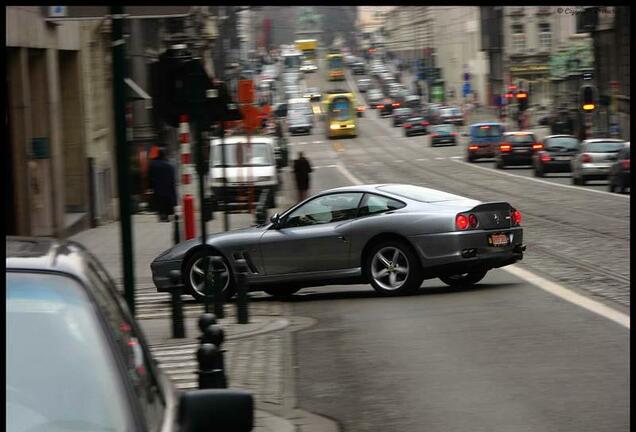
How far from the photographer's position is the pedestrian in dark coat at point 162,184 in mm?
28344

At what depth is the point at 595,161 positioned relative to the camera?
142 ft

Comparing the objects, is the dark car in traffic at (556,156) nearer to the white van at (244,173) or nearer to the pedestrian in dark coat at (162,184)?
the white van at (244,173)

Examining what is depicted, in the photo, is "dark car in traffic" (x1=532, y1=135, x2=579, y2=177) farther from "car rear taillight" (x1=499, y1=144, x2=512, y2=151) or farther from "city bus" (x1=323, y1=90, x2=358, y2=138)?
"city bus" (x1=323, y1=90, x2=358, y2=138)

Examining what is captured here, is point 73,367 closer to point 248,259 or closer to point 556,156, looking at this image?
point 248,259

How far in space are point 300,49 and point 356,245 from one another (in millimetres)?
177383

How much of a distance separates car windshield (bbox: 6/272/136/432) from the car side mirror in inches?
16.9

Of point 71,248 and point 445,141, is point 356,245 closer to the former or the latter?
point 71,248

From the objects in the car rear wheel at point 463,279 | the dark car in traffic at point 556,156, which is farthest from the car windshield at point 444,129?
the car rear wheel at point 463,279

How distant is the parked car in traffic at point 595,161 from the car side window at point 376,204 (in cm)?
2780

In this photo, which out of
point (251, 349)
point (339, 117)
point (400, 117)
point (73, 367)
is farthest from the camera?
point (400, 117)

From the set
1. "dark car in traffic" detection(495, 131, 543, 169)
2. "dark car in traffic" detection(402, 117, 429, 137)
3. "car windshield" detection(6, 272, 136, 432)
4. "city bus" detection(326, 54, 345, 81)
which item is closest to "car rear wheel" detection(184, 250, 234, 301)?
"car windshield" detection(6, 272, 136, 432)

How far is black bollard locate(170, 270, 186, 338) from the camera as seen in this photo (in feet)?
42.0

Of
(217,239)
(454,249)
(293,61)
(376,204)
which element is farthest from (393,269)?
(293,61)

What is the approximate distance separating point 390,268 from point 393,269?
39 millimetres
